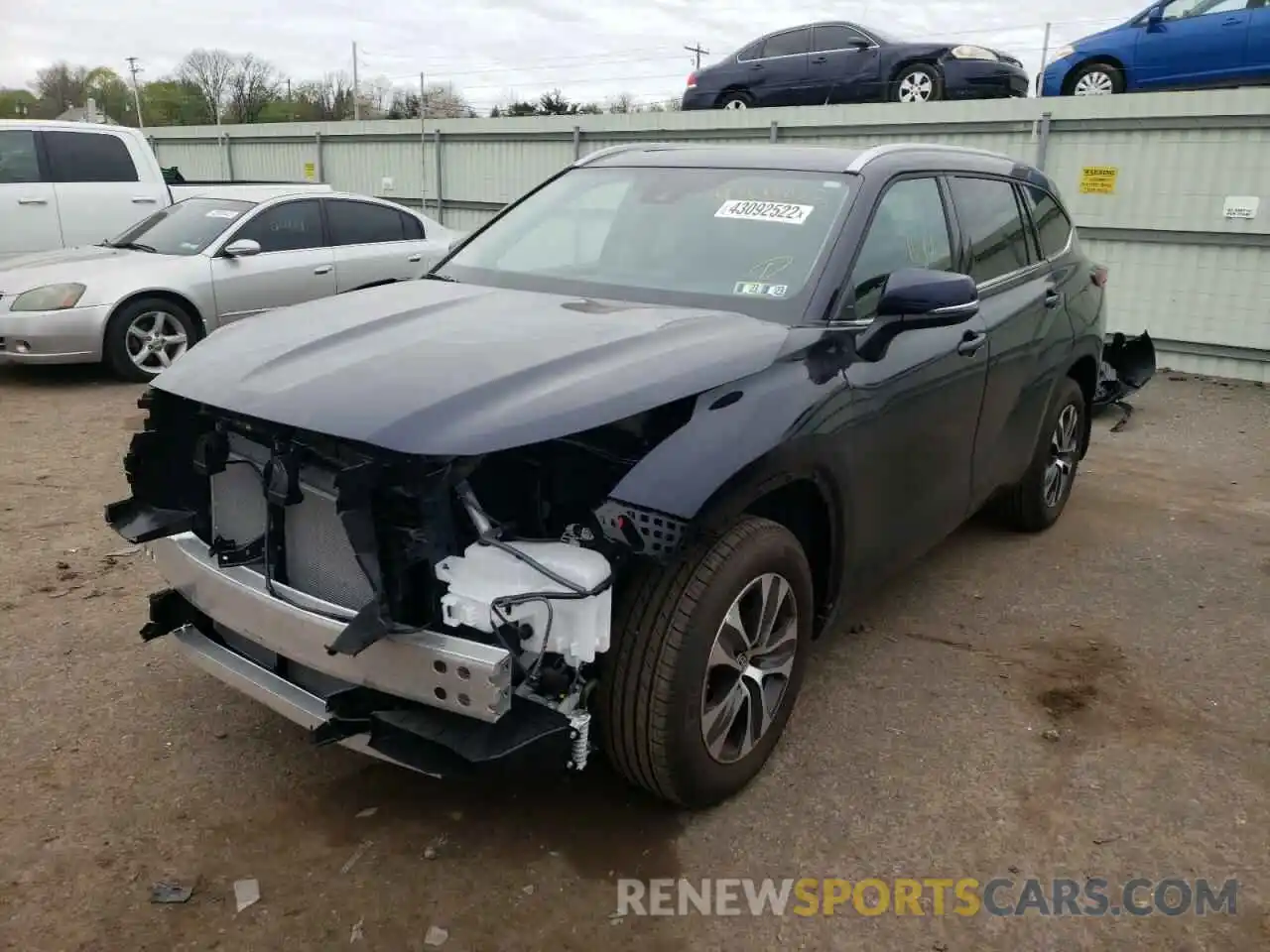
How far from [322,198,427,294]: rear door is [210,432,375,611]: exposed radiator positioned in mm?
6652

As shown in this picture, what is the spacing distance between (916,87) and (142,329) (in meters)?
10.3

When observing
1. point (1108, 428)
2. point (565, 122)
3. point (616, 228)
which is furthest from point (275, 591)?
point (565, 122)

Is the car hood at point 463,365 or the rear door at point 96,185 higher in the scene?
the rear door at point 96,185

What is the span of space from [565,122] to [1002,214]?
11.0 m

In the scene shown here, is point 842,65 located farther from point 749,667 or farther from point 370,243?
point 749,667

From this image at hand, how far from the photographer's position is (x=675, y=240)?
140 inches

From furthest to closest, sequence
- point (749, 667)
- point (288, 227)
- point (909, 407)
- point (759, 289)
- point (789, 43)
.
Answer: point (789, 43) < point (288, 227) < point (909, 407) < point (759, 289) < point (749, 667)

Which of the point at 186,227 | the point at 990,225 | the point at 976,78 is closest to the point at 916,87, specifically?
the point at 976,78

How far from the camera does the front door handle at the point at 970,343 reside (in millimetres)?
3730

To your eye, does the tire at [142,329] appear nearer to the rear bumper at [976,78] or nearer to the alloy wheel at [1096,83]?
the rear bumper at [976,78]

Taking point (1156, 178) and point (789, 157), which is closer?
point (789, 157)

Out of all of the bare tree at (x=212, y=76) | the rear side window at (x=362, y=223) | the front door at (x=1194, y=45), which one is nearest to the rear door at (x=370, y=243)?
the rear side window at (x=362, y=223)

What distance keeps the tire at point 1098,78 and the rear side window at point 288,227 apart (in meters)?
9.21

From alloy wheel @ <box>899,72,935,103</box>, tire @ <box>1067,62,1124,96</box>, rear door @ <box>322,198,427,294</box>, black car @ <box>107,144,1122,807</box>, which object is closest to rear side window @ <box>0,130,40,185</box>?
rear door @ <box>322,198,427,294</box>
